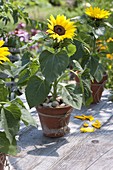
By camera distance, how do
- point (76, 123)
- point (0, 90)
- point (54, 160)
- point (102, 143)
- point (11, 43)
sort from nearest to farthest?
point (0, 90), point (54, 160), point (102, 143), point (76, 123), point (11, 43)

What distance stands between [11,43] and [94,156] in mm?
1282

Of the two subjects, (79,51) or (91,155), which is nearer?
(91,155)

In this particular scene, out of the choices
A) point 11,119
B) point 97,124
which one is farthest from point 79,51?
point 11,119

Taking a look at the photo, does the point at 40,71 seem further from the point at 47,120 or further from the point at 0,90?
the point at 0,90

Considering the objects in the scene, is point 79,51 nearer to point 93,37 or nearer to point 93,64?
point 93,64

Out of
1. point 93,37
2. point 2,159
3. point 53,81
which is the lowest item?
point 2,159

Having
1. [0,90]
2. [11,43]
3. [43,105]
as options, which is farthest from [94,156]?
[11,43]

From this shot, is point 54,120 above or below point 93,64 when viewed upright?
below

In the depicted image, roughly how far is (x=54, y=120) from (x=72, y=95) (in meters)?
0.18

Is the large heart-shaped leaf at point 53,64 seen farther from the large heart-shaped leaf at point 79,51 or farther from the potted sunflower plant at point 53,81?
the large heart-shaped leaf at point 79,51

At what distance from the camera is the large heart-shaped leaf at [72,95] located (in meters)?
2.26

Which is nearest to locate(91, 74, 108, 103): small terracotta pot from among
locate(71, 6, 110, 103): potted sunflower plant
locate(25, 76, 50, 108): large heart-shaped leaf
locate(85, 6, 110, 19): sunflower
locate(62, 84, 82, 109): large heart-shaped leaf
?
locate(71, 6, 110, 103): potted sunflower plant

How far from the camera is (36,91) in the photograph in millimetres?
2225

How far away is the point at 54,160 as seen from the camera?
2146 mm
